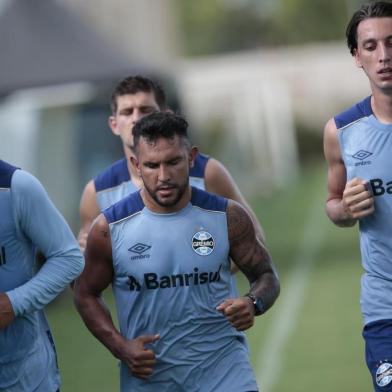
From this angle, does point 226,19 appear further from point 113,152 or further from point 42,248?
point 42,248

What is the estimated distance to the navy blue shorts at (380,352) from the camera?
254 inches

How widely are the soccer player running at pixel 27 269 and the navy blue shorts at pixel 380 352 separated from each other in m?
1.50

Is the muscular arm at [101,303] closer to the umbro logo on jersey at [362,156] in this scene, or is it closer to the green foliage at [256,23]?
the umbro logo on jersey at [362,156]

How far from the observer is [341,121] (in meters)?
6.70

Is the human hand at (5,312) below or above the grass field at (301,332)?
above

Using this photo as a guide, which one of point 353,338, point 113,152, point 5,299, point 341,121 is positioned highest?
point 341,121

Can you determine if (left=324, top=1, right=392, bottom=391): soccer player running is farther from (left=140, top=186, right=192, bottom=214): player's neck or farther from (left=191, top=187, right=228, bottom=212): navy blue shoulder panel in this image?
(left=140, top=186, right=192, bottom=214): player's neck

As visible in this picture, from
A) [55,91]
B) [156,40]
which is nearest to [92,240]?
[55,91]

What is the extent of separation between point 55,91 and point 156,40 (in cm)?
1310

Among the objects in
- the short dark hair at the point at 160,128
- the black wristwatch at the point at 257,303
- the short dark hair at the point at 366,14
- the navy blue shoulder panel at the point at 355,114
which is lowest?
the black wristwatch at the point at 257,303

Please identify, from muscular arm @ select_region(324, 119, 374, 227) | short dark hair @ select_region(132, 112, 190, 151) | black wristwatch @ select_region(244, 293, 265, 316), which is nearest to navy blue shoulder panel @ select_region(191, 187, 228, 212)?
short dark hair @ select_region(132, 112, 190, 151)

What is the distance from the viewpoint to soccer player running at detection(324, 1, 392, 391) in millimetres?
6438

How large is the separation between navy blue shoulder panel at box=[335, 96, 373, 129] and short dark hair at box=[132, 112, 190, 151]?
2.65 ft

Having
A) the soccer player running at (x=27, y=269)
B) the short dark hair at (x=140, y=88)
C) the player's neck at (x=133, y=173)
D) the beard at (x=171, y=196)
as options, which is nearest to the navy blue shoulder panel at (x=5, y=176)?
the soccer player running at (x=27, y=269)
